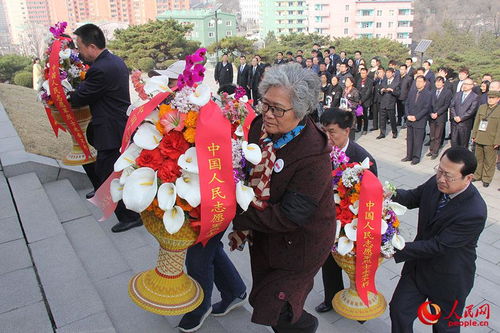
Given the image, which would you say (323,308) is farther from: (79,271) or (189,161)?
(189,161)

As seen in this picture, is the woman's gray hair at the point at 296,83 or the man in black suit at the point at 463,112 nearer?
the woman's gray hair at the point at 296,83

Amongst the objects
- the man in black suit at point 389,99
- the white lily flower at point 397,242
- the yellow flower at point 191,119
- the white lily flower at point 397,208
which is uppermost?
the yellow flower at point 191,119

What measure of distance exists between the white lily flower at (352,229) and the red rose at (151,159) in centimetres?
150

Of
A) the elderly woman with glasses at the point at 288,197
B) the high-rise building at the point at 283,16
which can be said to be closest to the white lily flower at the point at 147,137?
the elderly woman with glasses at the point at 288,197

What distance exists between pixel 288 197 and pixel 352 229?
111cm

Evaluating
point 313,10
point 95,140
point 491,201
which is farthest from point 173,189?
point 313,10

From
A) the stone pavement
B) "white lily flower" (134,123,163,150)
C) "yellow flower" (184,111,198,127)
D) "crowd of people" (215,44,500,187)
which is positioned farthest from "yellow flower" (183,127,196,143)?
"crowd of people" (215,44,500,187)

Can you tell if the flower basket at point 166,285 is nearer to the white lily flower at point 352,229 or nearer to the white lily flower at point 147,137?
the white lily flower at point 147,137

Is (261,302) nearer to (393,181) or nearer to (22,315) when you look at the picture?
(22,315)

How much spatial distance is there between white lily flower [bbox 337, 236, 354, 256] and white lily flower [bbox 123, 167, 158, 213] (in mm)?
1512

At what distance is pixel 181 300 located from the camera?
2.22 m

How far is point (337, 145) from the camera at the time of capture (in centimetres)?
333

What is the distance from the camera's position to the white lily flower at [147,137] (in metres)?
1.91

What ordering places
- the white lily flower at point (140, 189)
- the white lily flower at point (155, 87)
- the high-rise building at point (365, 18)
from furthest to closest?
the high-rise building at point (365, 18) → the white lily flower at point (155, 87) → the white lily flower at point (140, 189)
